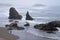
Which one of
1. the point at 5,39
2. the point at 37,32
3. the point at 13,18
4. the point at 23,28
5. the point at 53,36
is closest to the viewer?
the point at 5,39

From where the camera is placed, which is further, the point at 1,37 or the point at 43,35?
the point at 43,35

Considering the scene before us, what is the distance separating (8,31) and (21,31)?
3.41 meters

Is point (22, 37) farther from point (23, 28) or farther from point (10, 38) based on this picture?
point (23, 28)

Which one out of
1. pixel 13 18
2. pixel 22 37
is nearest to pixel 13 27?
pixel 22 37

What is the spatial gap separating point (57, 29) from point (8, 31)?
1304 centimetres

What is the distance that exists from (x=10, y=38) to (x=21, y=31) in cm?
1111

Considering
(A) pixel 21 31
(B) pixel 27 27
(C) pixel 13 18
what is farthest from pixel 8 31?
(C) pixel 13 18

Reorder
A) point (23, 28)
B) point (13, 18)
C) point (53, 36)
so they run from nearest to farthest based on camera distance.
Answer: point (53, 36) → point (23, 28) → point (13, 18)

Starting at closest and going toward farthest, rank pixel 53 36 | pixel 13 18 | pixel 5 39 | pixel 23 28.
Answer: pixel 5 39 < pixel 53 36 < pixel 23 28 < pixel 13 18

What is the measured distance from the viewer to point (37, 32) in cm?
8269

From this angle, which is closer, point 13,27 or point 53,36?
point 53,36

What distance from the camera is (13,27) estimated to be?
89062 millimetres

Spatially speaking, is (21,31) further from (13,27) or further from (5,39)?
(5,39)

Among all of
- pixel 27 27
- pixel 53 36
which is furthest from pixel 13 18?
pixel 53 36
